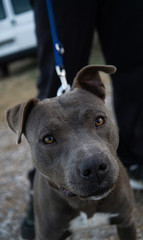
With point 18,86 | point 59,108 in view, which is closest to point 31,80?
point 18,86

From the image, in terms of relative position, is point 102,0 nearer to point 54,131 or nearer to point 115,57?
point 115,57

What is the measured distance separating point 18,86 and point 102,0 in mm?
7176

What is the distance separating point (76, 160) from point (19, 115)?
0.68 m

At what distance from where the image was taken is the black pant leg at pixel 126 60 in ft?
10.7

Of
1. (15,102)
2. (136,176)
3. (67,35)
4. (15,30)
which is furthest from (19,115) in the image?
(15,30)

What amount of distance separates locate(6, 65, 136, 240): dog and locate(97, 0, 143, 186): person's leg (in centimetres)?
74

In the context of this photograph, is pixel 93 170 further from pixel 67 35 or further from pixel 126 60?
pixel 126 60

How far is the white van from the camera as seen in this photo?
1055 cm

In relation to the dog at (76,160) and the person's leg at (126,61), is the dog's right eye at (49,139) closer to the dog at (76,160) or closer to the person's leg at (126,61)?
the dog at (76,160)

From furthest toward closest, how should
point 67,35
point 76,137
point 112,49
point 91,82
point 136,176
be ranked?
1. point 136,176
2. point 112,49
3. point 67,35
4. point 91,82
5. point 76,137

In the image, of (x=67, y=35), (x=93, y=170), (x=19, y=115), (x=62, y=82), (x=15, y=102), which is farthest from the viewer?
(x=15, y=102)

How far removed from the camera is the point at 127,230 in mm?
2816

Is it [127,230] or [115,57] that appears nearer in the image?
[127,230]

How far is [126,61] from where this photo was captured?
11.4 feet
